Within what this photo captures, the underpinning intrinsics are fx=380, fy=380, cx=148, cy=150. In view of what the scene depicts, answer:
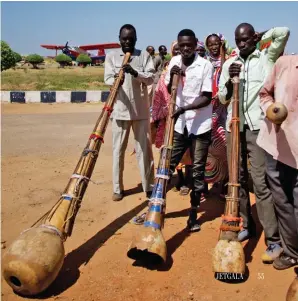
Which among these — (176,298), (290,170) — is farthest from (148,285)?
(290,170)

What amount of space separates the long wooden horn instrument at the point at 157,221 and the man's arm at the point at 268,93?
3.09 ft

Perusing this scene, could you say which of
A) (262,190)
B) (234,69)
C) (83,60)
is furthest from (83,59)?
(262,190)

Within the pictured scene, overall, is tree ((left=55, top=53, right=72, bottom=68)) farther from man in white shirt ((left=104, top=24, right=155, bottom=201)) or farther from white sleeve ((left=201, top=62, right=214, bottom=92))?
white sleeve ((left=201, top=62, right=214, bottom=92))

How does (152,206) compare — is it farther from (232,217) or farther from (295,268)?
(295,268)

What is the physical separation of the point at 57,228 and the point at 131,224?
121cm

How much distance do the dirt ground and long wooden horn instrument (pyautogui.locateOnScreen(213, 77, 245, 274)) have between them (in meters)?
0.21

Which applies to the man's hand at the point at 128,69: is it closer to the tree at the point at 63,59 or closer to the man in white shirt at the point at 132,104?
the man in white shirt at the point at 132,104

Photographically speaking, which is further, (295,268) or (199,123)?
(199,123)

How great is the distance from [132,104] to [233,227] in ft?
7.17

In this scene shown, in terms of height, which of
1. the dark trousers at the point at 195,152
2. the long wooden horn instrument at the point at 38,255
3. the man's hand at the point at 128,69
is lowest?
the long wooden horn instrument at the point at 38,255

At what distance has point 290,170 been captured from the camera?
313 cm

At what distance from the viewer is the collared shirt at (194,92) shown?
383 centimetres

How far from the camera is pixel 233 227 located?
10.5 feet

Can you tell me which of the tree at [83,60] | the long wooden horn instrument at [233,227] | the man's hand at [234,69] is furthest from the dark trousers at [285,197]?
the tree at [83,60]
